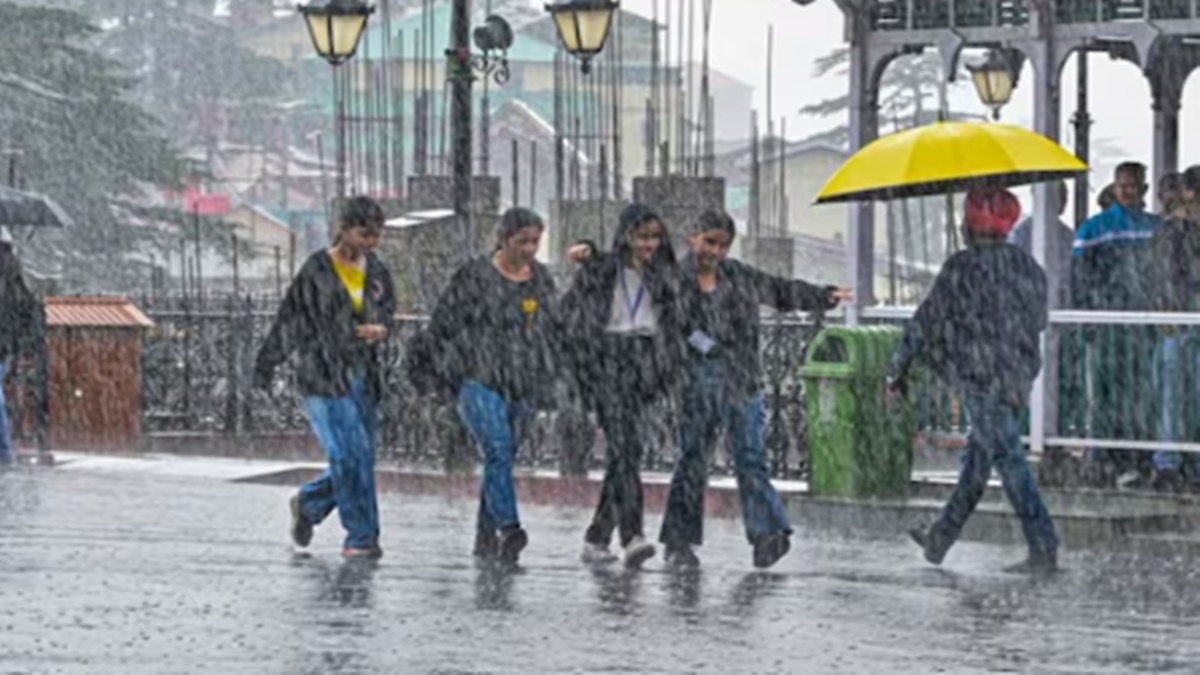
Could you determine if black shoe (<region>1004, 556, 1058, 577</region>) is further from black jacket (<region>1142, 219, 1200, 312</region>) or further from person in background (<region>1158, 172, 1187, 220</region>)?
person in background (<region>1158, 172, 1187, 220</region>)

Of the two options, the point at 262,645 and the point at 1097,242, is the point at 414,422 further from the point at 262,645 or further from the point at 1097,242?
the point at 262,645

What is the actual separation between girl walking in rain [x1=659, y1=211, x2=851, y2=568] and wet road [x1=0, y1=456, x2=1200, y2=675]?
296 millimetres

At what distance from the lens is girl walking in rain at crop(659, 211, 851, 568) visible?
619 inches

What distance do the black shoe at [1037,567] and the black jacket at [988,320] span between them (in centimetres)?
72

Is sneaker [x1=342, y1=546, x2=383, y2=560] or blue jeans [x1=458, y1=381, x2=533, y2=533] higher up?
blue jeans [x1=458, y1=381, x2=533, y2=533]

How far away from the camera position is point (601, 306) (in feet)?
52.0

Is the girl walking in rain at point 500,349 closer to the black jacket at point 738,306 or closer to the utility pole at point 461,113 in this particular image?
the black jacket at point 738,306

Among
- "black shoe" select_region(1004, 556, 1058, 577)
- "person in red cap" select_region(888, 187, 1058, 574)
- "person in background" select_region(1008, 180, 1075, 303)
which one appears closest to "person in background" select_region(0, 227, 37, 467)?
"person in background" select_region(1008, 180, 1075, 303)

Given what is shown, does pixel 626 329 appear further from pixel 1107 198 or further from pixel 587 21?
pixel 587 21

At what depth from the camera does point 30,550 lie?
16.2m

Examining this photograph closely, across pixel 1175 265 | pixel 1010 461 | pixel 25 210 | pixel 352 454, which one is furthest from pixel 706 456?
pixel 25 210

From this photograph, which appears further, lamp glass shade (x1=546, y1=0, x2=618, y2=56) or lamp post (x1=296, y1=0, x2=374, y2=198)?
lamp post (x1=296, y1=0, x2=374, y2=198)

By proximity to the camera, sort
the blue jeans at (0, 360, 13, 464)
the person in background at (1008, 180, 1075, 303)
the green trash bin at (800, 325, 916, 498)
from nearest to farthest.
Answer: the green trash bin at (800, 325, 916, 498)
the person in background at (1008, 180, 1075, 303)
the blue jeans at (0, 360, 13, 464)

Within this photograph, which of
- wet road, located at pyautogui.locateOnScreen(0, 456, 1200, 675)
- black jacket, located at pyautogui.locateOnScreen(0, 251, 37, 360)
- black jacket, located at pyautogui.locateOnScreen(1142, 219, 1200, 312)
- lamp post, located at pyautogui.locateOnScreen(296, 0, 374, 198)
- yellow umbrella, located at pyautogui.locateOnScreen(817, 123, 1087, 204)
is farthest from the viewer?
black jacket, located at pyautogui.locateOnScreen(0, 251, 37, 360)
